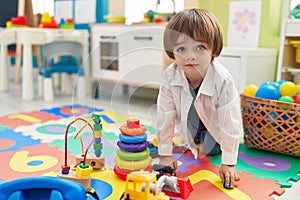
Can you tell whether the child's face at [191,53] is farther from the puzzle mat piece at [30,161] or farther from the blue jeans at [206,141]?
the puzzle mat piece at [30,161]

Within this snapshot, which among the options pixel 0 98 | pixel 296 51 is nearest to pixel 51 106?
pixel 0 98

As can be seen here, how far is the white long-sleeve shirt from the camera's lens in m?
0.87

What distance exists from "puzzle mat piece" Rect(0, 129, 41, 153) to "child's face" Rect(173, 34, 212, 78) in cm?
68

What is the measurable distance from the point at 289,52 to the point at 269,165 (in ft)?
2.45

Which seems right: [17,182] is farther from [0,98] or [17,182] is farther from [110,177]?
[0,98]

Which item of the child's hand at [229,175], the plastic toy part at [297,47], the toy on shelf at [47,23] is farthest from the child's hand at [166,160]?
the toy on shelf at [47,23]

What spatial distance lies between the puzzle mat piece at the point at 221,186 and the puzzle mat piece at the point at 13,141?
1.90ft

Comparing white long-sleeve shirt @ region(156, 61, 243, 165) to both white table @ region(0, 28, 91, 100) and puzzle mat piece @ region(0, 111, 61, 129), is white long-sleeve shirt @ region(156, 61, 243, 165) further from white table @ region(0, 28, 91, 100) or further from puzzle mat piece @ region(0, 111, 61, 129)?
white table @ region(0, 28, 91, 100)

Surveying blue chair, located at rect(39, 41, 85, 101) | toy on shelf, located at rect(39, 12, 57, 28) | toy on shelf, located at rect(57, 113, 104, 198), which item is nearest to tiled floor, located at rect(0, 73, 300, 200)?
blue chair, located at rect(39, 41, 85, 101)

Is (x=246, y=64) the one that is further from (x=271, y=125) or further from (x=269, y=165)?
(x=269, y=165)

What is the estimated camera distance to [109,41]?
1912 mm

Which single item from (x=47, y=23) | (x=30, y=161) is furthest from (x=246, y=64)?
(x=47, y=23)

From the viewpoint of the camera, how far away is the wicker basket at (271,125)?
41.5 inches

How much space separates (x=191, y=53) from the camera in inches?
30.4
